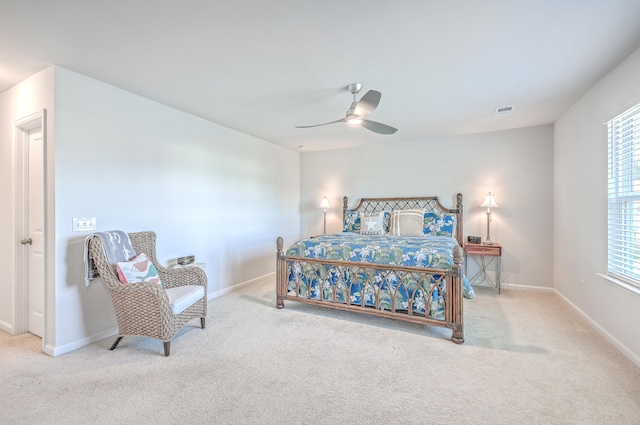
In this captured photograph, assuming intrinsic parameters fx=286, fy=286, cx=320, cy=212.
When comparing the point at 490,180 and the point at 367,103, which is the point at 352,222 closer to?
the point at 490,180

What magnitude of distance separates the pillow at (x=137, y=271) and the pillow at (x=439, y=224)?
407cm

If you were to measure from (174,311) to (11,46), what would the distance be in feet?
8.49

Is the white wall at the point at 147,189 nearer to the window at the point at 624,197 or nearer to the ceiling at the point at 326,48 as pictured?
the ceiling at the point at 326,48

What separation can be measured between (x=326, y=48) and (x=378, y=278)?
246cm

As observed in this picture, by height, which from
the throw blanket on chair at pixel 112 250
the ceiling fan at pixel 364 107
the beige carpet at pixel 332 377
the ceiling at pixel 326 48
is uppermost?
the ceiling at pixel 326 48

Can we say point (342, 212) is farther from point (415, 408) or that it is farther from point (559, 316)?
point (415, 408)

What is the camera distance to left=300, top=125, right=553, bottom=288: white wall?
462 centimetres

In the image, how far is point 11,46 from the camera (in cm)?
234

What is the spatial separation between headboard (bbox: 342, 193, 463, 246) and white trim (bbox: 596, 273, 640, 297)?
217cm

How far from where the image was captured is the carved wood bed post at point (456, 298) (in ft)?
9.37

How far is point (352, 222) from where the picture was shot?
559 cm

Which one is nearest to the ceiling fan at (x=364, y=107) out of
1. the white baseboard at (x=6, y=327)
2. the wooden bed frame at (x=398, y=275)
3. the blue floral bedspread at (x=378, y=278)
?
the blue floral bedspread at (x=378, y=278)

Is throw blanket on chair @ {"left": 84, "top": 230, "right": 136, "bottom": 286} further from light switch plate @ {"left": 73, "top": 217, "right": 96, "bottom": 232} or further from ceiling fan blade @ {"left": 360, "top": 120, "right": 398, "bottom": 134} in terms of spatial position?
ceiling fan blade @ {"left": 360, "top": 120, "right": 398, "bottom": 134}

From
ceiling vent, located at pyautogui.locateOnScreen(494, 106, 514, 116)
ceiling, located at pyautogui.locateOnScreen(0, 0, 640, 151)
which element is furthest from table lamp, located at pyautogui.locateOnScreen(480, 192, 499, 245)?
ceiling, located at pyautogui.locateOnScreen(0, 0, 640, 151)
